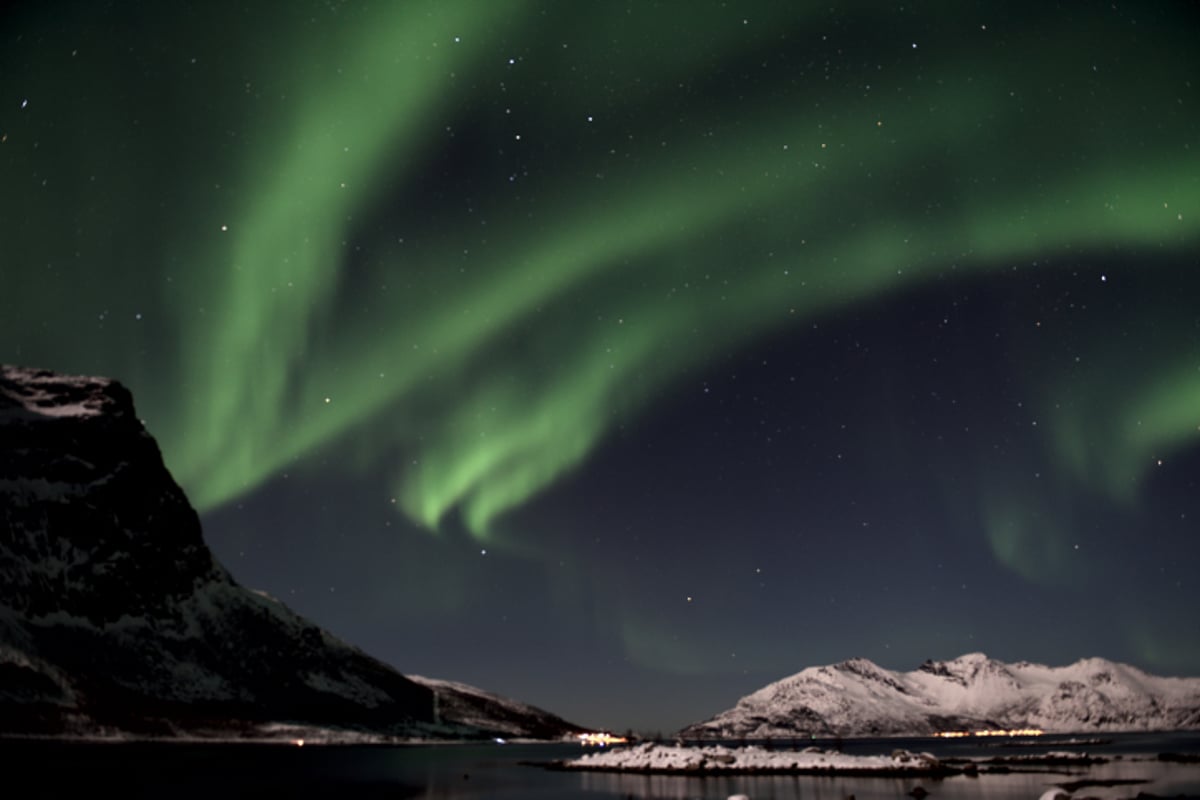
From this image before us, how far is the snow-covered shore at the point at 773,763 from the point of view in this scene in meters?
103

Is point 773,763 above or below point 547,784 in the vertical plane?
above

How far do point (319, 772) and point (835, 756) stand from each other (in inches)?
2816

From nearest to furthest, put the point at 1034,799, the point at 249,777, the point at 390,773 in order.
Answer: the point at 1034,799 < the point at 249,777 < the point at 390,773

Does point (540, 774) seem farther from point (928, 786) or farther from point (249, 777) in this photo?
point (928, 786)

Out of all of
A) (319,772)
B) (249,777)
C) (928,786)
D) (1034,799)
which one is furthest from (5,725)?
(1034,799)

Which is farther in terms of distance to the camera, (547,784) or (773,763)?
(773,763)

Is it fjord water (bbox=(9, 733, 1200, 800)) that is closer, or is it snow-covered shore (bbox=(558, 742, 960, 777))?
fjord water (bbox=(9, 733, 1200, 800))

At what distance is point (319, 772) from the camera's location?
398 ft

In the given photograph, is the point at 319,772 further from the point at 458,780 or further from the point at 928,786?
the point at 928,786

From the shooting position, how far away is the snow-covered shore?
10319 cm

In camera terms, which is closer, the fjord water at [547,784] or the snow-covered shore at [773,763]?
the fjord water at [547,784]

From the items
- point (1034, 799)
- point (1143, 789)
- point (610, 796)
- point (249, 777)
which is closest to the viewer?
point (1034, 799)

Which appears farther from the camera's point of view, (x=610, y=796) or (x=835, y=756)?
(x=835, y=756)

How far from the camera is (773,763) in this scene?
109m
